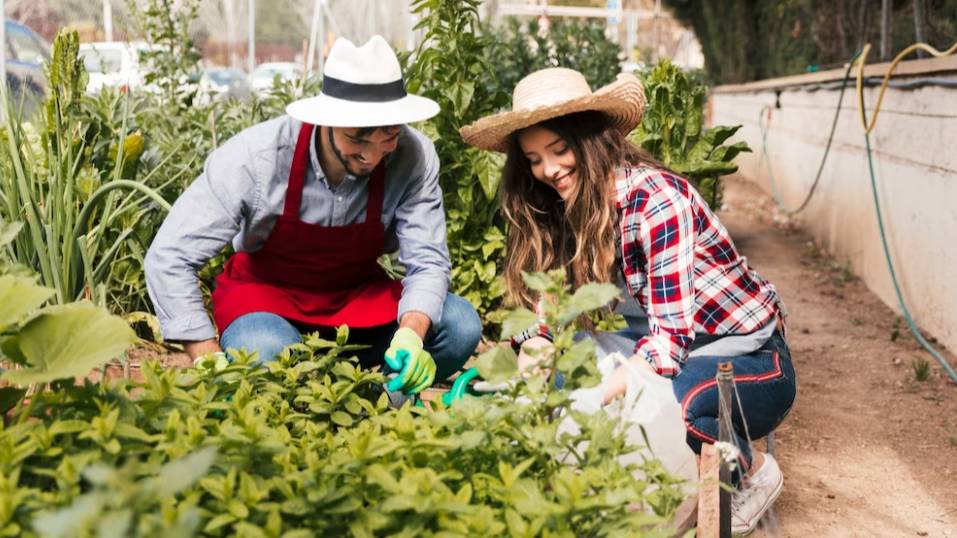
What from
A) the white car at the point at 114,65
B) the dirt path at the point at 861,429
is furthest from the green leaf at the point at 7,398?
the white car at the point at 114,65

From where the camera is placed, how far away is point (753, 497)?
8.27 ft

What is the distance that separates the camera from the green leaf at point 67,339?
1360 millimetres

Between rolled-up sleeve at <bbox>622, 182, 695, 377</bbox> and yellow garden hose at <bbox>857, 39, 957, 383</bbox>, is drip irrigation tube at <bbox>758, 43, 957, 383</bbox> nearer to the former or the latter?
yellow garden hose at <bbox>857, 39, 957, 383</bbox>

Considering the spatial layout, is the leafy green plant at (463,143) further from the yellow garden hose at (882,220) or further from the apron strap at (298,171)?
the yellow garden hose at (882,220)

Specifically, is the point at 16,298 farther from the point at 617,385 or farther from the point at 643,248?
the point at 643,248

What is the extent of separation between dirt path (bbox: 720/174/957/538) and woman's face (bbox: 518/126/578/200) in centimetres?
101

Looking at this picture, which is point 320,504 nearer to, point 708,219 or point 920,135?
point 708,219

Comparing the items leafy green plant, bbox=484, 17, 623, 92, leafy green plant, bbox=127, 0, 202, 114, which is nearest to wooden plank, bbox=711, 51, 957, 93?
leafy green plant, bbox=484, 17, 623, 92

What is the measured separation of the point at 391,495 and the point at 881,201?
5.22 metres

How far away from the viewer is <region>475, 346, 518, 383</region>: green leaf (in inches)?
56.1

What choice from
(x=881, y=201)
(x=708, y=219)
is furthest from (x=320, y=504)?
(x=881, y=201)

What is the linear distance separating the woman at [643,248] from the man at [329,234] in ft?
0.87

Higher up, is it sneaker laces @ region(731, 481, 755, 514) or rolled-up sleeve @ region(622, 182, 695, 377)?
rolled-up sleeve @ region(622, 182, 695, 377)

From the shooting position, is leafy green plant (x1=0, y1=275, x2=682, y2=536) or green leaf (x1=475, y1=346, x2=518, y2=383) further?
green leaf (x1=475, y1=346, x2=518, y2=383)
